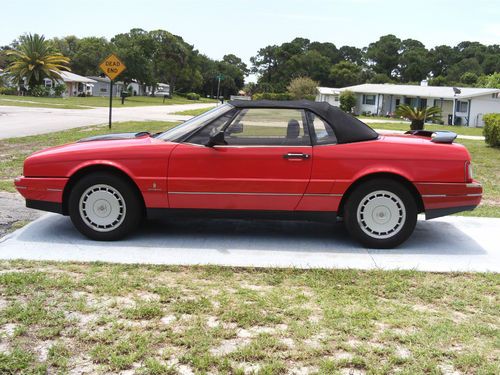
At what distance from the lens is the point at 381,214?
5.66 m

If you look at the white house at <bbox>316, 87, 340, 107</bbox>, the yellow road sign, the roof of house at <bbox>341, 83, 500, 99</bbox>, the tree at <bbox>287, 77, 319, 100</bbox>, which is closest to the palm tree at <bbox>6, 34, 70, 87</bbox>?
the tree at <bbox>287, 77, 319, 100</bbox>

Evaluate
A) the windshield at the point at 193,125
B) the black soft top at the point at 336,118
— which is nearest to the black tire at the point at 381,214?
the black soft top at the point at 336,118

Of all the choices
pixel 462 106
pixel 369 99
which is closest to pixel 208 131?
pixel 462 106

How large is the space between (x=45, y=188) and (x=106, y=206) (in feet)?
2.10

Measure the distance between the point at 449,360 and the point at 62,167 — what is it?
158 inches

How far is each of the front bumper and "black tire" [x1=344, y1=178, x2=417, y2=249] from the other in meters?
2.86

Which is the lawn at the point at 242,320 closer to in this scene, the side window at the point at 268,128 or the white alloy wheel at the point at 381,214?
the white alloy wheel at the point at 381,214

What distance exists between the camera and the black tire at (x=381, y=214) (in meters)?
5.57

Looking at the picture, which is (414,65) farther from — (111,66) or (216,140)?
(216,140)

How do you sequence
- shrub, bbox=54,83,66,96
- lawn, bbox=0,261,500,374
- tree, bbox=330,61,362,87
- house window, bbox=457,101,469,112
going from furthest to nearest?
tree, bbox=330,61,362,87
shrub, bbox=54,83,66,96
house window, bbox=457,101,469,112
lawn, bbox=0,261,500,374

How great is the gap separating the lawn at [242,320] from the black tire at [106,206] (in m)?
0.84

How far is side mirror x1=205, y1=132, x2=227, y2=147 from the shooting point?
5.51 meters

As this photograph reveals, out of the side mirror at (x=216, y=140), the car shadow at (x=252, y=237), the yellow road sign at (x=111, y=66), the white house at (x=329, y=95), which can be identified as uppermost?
the white house at (x=329, y=95)

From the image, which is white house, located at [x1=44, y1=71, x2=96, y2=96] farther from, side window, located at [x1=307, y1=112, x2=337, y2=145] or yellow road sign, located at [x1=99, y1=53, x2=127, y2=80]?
side window, located at [x1=307, y1=112, x2=337, y2=145]
